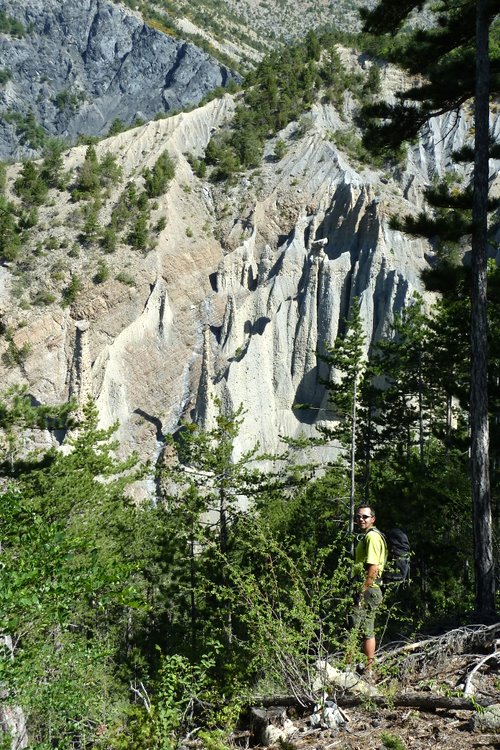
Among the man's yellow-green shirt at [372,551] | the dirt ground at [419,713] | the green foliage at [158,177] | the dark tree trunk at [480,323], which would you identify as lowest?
the dirt ground at [419,713]

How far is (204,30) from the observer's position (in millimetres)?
103062

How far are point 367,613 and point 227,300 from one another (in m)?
36.5

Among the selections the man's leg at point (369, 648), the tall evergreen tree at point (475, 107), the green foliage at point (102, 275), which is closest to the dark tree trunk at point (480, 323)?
the tall evergreen tree at point (475, 107)

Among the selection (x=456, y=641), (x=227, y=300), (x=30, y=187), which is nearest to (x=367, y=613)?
(x=456, y=641)

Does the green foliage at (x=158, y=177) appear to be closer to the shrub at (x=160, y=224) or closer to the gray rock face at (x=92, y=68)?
the shrub at (x=160, y=224)

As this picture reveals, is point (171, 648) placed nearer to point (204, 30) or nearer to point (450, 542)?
point (450, 542)

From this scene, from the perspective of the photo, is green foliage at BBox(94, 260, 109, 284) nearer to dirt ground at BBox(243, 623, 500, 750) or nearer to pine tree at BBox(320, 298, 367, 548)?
pine tree at BBox(320, 298, 367, 548)

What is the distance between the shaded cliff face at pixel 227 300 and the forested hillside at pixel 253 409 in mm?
196

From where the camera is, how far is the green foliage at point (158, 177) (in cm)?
4412

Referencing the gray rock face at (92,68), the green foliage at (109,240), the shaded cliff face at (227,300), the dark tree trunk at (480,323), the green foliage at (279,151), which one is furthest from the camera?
the gray rock face at (92,68)

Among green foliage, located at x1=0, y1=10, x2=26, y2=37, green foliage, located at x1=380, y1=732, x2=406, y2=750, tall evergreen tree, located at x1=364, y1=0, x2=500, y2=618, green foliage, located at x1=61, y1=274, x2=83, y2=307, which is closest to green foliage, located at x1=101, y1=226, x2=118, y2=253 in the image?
green foliage, located at x1=61, y1=274, x2=83, y2=307

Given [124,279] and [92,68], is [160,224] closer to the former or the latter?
[124,279]

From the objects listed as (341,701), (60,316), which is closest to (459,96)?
(341,701)

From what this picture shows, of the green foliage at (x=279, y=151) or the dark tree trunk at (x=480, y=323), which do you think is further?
the green foliage at (x=279, y=151)
